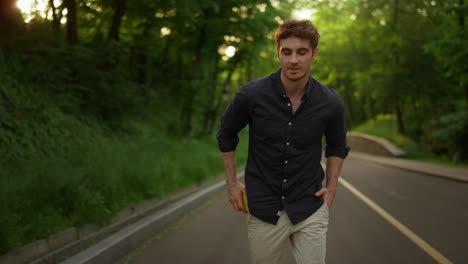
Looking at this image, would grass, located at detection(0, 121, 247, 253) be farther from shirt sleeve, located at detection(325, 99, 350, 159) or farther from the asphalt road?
shirt sleeve, located at detection(325, 99, 350, 159)

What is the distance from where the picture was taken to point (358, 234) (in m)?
7.43

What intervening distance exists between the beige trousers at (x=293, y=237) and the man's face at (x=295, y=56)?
848 millimetres

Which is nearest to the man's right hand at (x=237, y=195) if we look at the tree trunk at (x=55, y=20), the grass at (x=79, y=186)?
the grass at (x=79, y=186)

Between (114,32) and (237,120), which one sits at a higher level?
(114,32)

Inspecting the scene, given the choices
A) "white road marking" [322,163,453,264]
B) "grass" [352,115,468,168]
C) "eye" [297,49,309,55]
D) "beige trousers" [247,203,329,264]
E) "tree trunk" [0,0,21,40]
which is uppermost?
"tree trunk" [0,0,21,40]

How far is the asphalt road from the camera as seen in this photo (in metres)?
6.08

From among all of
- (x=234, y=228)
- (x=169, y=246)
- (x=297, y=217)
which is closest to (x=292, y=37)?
(x=297, y=217)

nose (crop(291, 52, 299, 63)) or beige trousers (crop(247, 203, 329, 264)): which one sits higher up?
nose (crop(291, 52, 299, 63))

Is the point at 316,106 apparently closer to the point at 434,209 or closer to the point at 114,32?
the point at 434,209

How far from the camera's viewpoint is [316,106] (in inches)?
123

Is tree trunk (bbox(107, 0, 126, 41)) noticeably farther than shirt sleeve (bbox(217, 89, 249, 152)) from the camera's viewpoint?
Yes

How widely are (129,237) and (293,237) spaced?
3781 millimetres

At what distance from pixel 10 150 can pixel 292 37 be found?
623cm

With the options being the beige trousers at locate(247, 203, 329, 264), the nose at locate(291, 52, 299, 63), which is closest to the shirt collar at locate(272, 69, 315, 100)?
the nose at locate(291, 52, 299, 63)
